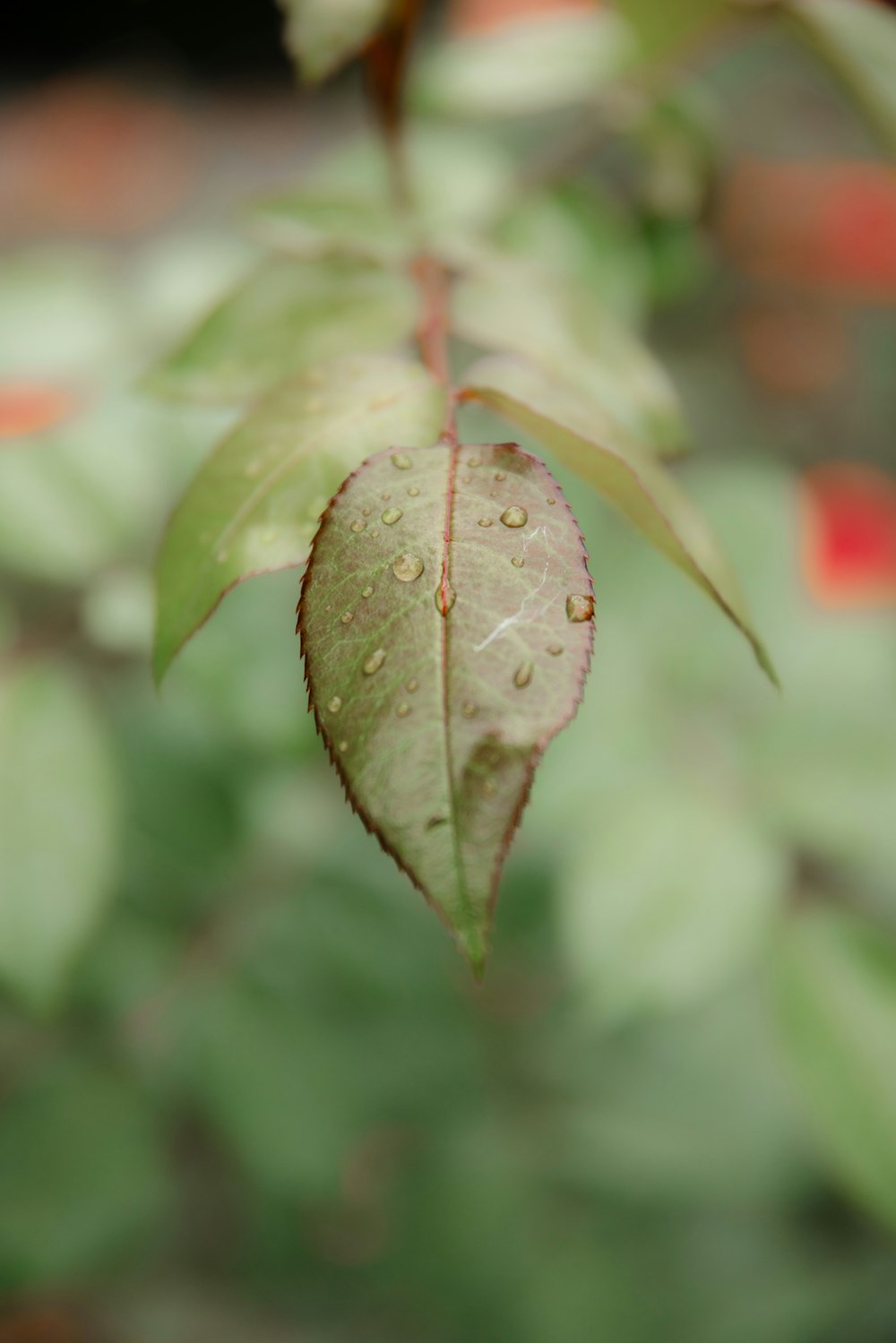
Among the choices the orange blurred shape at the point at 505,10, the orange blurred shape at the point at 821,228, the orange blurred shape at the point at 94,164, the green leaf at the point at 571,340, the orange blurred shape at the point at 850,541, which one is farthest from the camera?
the orange blurred shape at the point at 94,164

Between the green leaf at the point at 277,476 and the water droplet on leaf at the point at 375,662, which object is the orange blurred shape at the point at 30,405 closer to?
the green leaf at the point at 277,476

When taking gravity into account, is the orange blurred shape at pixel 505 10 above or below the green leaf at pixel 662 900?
above

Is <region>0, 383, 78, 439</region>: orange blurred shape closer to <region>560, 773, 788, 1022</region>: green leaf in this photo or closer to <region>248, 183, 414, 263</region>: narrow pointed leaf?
<region>248, 183, 414, 263</region>: narrow pointed leaf

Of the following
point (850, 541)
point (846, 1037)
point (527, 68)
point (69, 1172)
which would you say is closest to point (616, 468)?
point (846, 1037)

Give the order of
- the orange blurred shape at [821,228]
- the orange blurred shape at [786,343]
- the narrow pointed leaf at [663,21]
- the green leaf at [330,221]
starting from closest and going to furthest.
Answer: the green leaf at [330,221] < the narrow pointed leaf at [663,21] < the orange blurred shape at [821,228] < the orange blurred shape at [786,343]

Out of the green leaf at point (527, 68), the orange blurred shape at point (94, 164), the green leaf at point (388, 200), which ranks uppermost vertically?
the green leaf at point (527, 68)

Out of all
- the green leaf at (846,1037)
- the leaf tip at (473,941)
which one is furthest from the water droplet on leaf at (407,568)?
the green leaf at (846,1037)
